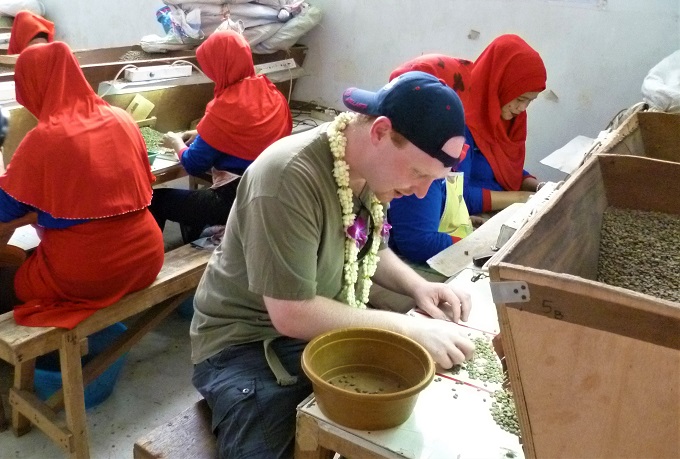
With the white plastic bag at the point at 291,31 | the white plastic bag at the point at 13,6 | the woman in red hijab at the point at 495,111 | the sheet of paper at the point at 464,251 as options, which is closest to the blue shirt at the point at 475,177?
the woman in red hijab at the point at 495,111

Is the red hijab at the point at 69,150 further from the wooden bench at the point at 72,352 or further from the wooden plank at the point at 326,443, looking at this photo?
the wooden plank at the point at 326,443

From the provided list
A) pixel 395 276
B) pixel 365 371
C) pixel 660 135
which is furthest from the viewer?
pixel 660 135

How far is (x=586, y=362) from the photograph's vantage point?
2.61 feet

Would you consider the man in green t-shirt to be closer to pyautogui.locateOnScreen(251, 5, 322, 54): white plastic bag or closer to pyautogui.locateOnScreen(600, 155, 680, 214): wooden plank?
pyautogui.locateOnScreen(600, 155, 680, 214): wooden plank

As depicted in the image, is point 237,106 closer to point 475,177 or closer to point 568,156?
point 475,177

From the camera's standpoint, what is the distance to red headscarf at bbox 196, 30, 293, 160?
2781 mm

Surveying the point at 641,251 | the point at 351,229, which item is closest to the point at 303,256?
the point at 351,229

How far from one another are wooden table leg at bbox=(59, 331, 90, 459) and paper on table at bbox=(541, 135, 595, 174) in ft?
6.32

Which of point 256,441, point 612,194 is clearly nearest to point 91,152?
point 256,441

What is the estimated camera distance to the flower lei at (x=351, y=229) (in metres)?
1.37

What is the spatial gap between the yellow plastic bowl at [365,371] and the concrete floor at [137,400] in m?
1.32

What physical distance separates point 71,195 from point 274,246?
0.94 meters

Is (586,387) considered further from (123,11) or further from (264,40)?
(123,11)

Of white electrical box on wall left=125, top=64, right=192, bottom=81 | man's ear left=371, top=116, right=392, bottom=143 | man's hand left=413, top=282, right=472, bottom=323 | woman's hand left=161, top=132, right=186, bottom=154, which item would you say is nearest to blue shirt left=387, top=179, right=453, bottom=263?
man's hand left=413, top=282, right=472, bottom=323
